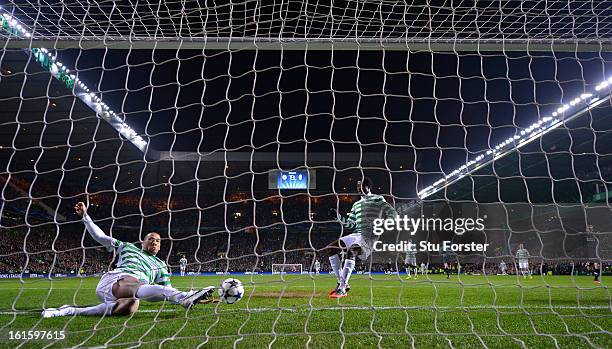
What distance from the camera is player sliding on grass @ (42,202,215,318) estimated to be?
3.90 metres

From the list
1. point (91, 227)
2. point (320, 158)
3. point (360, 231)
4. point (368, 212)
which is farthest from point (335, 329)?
point (320, 158)

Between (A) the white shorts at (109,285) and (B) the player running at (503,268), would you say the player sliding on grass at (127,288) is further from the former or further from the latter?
(B) the player running at (503,268)

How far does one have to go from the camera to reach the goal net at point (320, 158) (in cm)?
386

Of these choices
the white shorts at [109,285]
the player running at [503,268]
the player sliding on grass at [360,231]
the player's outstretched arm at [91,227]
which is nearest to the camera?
the player's outstretched arm at [91,227]

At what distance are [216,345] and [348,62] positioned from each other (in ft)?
41.9

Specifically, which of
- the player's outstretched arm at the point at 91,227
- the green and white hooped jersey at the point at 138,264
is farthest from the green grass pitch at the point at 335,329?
the player's outstretched arm at the point at 91,227

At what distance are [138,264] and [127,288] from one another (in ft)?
0.87

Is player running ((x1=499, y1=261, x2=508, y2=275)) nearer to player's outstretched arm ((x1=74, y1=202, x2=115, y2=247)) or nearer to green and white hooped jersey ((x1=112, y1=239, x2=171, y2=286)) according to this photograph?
green and white hooped jersey ((x1=112, y1=239, x2=171, y2=286))

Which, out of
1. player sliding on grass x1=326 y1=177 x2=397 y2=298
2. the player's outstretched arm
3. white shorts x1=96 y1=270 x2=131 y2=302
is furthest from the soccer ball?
player sliding on grass x1=326 y1=177 x2=397 y2=298

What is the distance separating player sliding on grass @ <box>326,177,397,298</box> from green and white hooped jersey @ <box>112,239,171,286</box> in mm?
2152

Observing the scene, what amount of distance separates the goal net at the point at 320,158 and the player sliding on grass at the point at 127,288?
18 centimetres

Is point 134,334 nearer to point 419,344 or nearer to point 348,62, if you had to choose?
point 419,344

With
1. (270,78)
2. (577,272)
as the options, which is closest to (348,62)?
(270,78)

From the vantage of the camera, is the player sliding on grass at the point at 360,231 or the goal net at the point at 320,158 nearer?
the goal net at the point at 320,158
